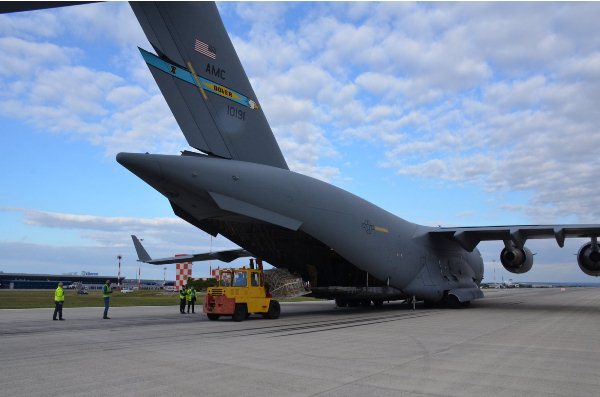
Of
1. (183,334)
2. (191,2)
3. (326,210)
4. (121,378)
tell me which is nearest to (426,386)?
(121,378)

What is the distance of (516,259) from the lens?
846 inches

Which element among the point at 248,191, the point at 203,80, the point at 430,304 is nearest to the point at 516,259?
the point at 430,304

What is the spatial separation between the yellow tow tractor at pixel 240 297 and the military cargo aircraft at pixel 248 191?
1.53 metres

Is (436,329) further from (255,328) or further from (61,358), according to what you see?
(61,358)

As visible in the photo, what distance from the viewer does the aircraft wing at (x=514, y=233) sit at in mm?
18391

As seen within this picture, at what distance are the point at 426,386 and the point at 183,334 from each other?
6377 millimetres

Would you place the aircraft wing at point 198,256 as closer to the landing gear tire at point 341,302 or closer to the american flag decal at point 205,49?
the landing gear tire at point 341,302

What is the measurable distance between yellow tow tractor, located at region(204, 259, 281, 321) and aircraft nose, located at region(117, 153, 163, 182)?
12.3 feet

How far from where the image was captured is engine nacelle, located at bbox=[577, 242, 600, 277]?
64.4ft

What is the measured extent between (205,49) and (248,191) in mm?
3804

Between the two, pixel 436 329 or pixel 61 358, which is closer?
pixel 61 358

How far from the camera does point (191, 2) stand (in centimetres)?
1261

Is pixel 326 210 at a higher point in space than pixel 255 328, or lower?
higher

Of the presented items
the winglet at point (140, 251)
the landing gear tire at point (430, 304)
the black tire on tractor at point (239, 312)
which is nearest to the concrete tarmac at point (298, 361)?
the black tire on tractor at point (239, 312)
